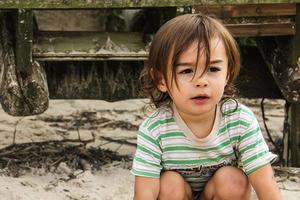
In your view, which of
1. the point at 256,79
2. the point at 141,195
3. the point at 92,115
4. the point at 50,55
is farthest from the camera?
the point at 92,115

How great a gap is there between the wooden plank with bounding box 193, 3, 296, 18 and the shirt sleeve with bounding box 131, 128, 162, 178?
107 cm

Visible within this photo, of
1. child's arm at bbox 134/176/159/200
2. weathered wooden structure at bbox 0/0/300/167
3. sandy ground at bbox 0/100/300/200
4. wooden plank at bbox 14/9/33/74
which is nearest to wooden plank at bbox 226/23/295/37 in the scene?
weathered wooden structure at bbox 0/0/300/167

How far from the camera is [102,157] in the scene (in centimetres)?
431

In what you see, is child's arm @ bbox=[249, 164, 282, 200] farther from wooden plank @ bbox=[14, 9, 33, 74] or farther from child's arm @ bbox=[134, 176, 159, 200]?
wooden plank @ bbox=[14, 9, 33, 74]

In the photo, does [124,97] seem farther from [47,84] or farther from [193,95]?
[193,95]

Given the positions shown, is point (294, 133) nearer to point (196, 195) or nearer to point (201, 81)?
point (196, 195)

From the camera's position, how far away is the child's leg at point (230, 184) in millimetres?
2939

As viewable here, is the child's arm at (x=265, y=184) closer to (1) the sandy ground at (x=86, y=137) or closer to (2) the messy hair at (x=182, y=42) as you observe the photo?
(2) the messy hair at (x=182, y=42)

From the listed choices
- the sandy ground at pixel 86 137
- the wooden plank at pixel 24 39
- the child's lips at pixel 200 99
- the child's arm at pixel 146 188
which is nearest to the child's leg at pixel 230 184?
the child's arm at pixel 146 188

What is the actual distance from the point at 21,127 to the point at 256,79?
1.57 metres

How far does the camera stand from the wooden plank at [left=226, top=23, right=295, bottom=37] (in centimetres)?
390

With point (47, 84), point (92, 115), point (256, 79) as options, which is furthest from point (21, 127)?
point (256, 79)

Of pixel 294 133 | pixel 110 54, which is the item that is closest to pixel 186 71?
pixel 110 54

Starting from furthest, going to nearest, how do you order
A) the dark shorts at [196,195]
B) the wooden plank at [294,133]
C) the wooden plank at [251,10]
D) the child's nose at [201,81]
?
the wooden plank at [294,133], the wooden plank at [251,10], the dark shorts at [196,195], the child's nose at [201,81]
